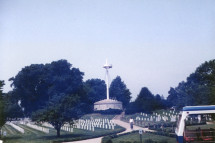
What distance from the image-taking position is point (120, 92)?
9219cm

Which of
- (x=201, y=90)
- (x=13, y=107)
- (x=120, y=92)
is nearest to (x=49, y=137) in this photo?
(x=201, y=90)

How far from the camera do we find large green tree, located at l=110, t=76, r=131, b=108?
91188mm

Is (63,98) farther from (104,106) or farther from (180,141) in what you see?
(104,106)

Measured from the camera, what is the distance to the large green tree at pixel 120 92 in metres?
91.2

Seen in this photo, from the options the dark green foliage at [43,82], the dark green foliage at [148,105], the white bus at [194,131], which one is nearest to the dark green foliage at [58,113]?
the white bus at [194,131]

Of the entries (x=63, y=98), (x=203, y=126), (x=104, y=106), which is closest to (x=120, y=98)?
(x=104, y=106)

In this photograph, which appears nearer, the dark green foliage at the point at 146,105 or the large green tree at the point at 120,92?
the dark green foliage at the point at 146,105

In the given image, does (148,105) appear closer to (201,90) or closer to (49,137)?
(201,90)

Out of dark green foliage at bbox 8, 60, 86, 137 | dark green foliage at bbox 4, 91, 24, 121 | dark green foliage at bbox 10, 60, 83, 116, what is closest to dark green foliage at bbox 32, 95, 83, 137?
dark green foliage at bbox 8, 60, 86, 137

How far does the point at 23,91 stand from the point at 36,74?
5.47m

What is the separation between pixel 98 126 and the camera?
38.8m

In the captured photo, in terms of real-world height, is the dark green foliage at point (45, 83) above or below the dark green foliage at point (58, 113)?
above

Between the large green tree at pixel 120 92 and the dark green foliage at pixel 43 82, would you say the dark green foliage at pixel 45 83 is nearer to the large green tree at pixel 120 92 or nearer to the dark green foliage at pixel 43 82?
the dark green foliage at pixel 43 82

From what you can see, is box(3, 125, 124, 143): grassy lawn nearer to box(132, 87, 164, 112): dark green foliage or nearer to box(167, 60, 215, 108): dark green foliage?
box(167, 60, 215, 108): dark green foliage
